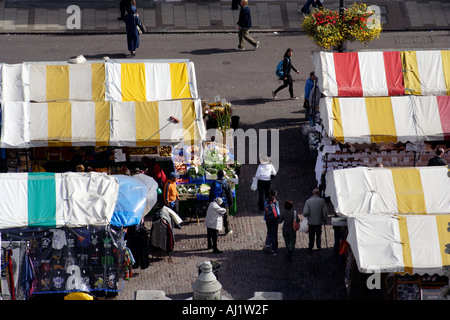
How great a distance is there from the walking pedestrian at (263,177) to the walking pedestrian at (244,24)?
9.51 metres

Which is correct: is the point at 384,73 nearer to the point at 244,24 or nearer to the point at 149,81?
the point at 149,81

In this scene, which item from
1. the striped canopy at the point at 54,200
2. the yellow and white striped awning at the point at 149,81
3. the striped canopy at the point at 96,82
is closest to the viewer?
the striped canopy at the point at 54,200

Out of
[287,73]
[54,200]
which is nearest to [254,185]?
[54,200]

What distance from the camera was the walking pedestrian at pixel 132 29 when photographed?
30.5 m

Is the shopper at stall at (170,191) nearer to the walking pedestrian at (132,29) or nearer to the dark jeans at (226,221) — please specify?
the dark jeans at (226,221)

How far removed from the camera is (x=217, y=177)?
22281mm

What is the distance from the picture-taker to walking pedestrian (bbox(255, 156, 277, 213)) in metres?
22.7

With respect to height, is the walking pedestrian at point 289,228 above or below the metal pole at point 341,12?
below

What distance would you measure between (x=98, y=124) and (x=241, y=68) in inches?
349

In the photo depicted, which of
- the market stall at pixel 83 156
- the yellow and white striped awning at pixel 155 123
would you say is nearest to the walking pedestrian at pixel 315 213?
the market stall at pixel 83 156

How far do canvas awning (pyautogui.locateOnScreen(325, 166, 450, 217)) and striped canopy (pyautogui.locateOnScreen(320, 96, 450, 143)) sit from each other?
2.95 m

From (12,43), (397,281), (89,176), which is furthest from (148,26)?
(397,281)

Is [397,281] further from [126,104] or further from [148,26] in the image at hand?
[148,26]
